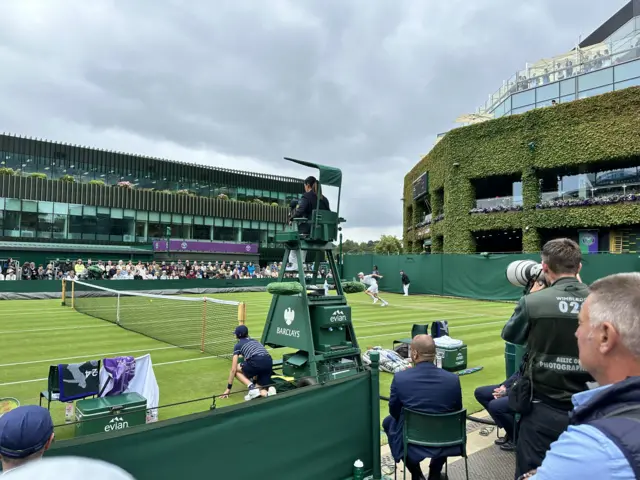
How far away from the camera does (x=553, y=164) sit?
104ft

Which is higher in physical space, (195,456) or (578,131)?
(578,131)

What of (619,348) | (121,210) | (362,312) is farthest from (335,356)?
(121,210)

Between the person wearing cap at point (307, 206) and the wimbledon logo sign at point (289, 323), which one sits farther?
the person wearing cap at point (307, 206)

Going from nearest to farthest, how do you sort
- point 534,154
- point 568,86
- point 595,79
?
point 534,154, point 595,79, point 568,86

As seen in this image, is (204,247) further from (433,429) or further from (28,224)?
(433,429)

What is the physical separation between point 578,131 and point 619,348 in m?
34.5

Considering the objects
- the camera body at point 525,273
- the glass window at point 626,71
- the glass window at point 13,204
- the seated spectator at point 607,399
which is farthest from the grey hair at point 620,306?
the glass window at point 13,204

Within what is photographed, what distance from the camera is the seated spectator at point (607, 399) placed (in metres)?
1.21

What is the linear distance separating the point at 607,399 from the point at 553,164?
34606mm

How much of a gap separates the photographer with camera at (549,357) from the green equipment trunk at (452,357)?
545cm

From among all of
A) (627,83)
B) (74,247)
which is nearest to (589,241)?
(627,83)

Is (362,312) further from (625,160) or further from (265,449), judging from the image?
(625,160)

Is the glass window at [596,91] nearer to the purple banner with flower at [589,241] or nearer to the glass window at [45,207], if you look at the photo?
the purple banner with flower at [589,241]

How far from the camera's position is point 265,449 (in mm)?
3539
